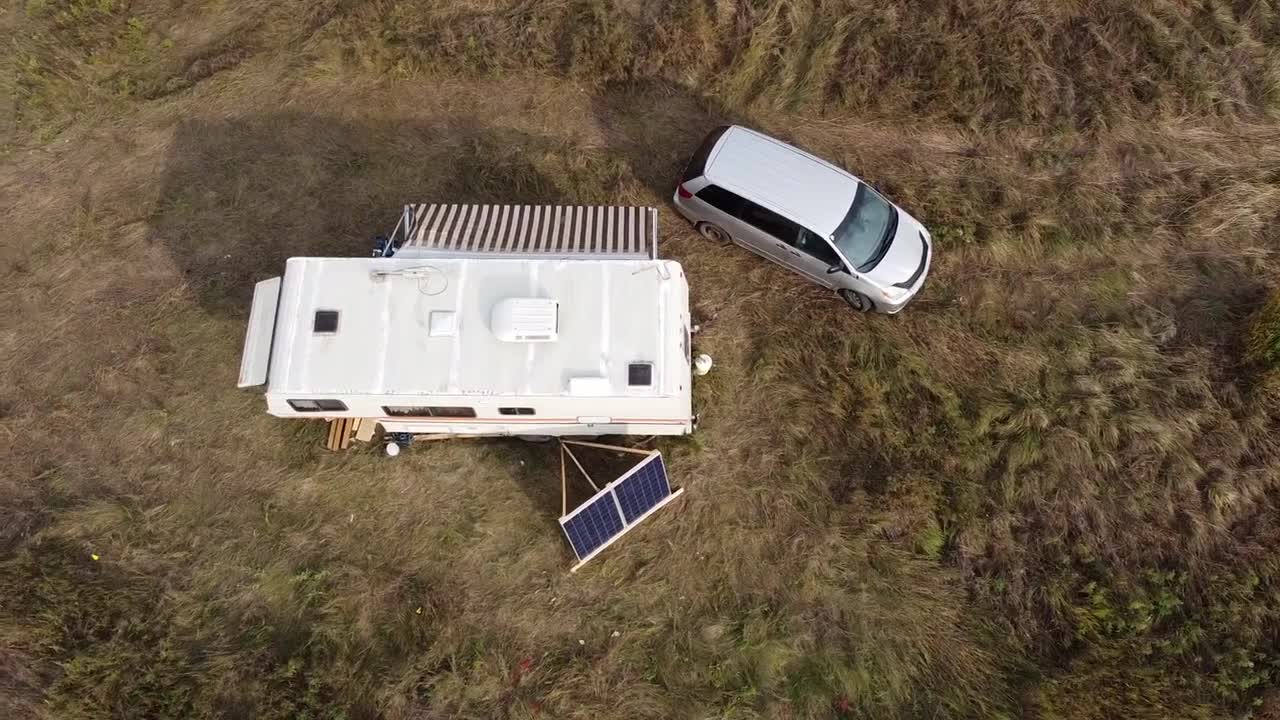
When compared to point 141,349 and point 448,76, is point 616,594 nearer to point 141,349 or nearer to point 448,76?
point 141,349

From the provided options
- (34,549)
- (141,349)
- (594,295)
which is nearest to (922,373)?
(594,295)

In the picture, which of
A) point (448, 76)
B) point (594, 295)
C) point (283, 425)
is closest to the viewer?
point (594, 295)

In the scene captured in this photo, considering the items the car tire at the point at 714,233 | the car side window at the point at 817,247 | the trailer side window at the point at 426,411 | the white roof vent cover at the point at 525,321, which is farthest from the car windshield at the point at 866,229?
the trailer side window at the point at 426,411

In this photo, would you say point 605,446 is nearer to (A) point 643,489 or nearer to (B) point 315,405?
(A) point 643,489

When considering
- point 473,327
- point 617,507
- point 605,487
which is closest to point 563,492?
point 605,487

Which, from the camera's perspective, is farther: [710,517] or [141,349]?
[141,349]

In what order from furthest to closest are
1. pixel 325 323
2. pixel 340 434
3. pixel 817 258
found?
pixel 817 258
pixel 340 434
pixel 325 323

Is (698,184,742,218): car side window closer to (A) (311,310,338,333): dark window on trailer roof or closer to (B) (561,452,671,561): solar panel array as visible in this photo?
(B) (561,452,671,561): solar panel array
